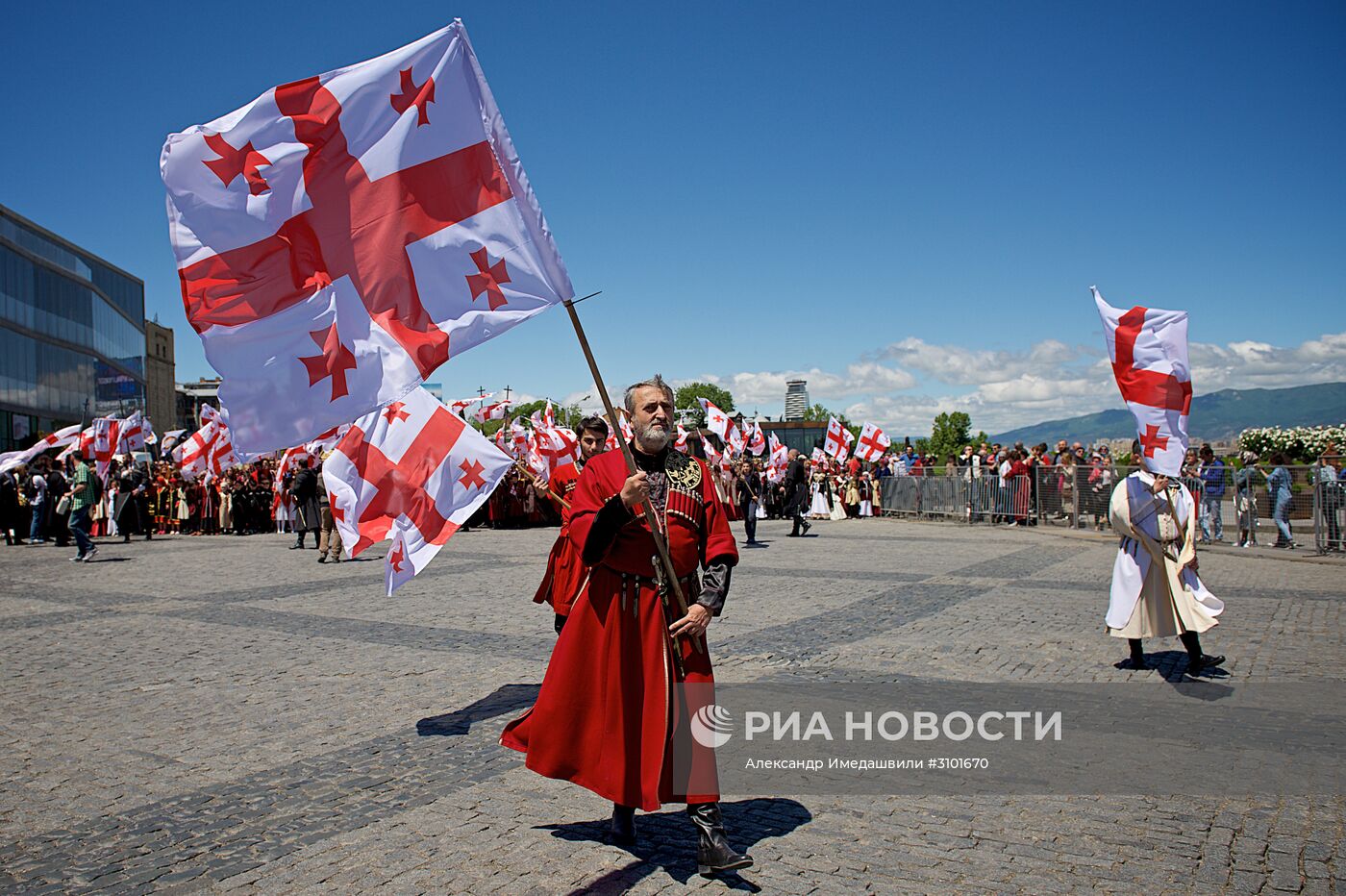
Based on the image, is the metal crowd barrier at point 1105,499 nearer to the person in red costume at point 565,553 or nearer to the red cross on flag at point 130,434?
the person in red costume at point 565,553

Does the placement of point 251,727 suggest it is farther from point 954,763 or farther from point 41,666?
point 954,763

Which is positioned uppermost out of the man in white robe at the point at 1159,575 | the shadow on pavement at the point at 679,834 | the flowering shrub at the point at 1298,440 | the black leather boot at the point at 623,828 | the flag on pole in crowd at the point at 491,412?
the flag on pole in crowd at the point at 491,412

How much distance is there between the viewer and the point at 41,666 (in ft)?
27.7

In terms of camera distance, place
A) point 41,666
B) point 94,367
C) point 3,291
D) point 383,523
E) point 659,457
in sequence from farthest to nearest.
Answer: point 94,367 < point 3,291 < point 41,666 < point 383,523 < point 659,457

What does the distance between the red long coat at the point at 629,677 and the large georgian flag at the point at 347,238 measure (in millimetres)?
1235

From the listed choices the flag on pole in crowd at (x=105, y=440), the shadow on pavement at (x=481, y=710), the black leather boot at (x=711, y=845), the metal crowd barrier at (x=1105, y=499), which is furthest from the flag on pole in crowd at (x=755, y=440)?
the black leather boot at (x=711, y=845)

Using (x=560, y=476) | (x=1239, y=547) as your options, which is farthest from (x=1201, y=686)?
(x=1239, y=547)

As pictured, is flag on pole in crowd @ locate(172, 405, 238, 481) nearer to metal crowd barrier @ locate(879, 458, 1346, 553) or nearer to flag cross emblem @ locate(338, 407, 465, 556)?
flag cross emblem @ locate(338, 407, 465, 556)

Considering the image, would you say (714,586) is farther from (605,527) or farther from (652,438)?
(652,438)

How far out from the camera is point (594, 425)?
7832 millimetres

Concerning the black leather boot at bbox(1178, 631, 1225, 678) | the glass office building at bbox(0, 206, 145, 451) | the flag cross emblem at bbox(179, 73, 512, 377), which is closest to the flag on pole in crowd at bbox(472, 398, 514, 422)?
the black leather boot at bbox(1178, 631, 1225, 678)

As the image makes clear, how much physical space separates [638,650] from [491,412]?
74.2 ft

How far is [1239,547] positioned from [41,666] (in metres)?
18.5

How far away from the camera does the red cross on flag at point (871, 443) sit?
1229 inches
